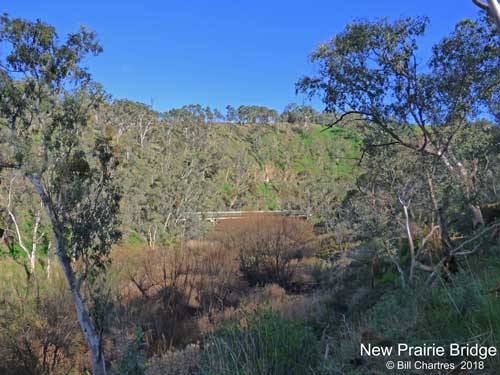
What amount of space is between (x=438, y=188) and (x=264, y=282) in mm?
10710

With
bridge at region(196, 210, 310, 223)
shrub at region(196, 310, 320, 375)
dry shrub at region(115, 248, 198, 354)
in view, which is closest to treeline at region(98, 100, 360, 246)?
bridge at region(196, 210, 310, 223)

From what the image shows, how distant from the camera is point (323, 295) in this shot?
14250 mm

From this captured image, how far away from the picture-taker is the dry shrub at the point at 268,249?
20281 millimetres

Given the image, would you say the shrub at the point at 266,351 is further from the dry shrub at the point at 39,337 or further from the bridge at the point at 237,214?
the bridge at the point at 237,214

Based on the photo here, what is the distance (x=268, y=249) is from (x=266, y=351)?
1763 cm

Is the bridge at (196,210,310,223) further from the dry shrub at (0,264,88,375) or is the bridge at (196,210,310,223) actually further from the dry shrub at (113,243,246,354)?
the dry shrub at (0,264,88,375)

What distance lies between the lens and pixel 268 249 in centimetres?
2175

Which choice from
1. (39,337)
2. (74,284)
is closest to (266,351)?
(74,284)

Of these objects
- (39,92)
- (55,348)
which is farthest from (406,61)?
(55,348)

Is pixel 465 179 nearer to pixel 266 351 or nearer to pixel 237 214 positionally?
pixel 266 351

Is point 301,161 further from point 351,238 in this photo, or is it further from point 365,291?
point 365,291

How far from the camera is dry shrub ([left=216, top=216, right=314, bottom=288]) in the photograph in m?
20.3

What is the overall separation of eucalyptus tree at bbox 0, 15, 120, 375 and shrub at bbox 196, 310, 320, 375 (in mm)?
6415

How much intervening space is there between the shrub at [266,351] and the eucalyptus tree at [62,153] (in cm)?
642
